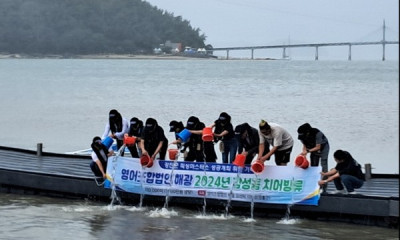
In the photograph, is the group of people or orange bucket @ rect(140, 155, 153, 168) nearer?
the group of people

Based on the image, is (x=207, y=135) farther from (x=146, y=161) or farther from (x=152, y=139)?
(x=146, y=161)

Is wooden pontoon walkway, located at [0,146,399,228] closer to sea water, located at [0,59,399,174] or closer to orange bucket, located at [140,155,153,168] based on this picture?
orange bucket, located at [140,155,153,168]

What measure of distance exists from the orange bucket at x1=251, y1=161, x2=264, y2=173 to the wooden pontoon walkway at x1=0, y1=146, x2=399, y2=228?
0.76 metres

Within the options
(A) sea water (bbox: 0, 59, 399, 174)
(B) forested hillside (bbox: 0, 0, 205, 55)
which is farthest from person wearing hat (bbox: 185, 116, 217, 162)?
(B) forested hillside (bbox: 0, 0, 205, 55)

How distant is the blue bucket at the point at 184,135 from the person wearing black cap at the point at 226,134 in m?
0.57

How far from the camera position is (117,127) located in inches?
730

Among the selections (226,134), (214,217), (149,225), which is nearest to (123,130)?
(226,134)

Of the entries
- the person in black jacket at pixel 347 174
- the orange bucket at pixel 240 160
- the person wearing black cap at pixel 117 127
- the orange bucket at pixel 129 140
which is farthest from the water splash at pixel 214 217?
the person wearing black cap at pixel 117 127

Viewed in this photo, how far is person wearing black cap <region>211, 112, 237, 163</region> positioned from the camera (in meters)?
17.7

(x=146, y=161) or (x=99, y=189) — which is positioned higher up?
(x=146, y=161)

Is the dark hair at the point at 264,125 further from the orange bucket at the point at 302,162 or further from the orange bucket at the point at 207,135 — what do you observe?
the orange bucket at the point at 207,135

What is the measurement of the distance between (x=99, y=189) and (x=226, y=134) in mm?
2779

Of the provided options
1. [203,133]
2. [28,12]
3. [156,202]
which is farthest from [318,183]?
[28,12]

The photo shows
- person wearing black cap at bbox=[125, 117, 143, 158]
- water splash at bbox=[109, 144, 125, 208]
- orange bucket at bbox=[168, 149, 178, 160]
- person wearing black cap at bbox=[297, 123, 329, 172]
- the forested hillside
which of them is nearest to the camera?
person wearing black cap at bbox=[297, 123, 329, 172]
